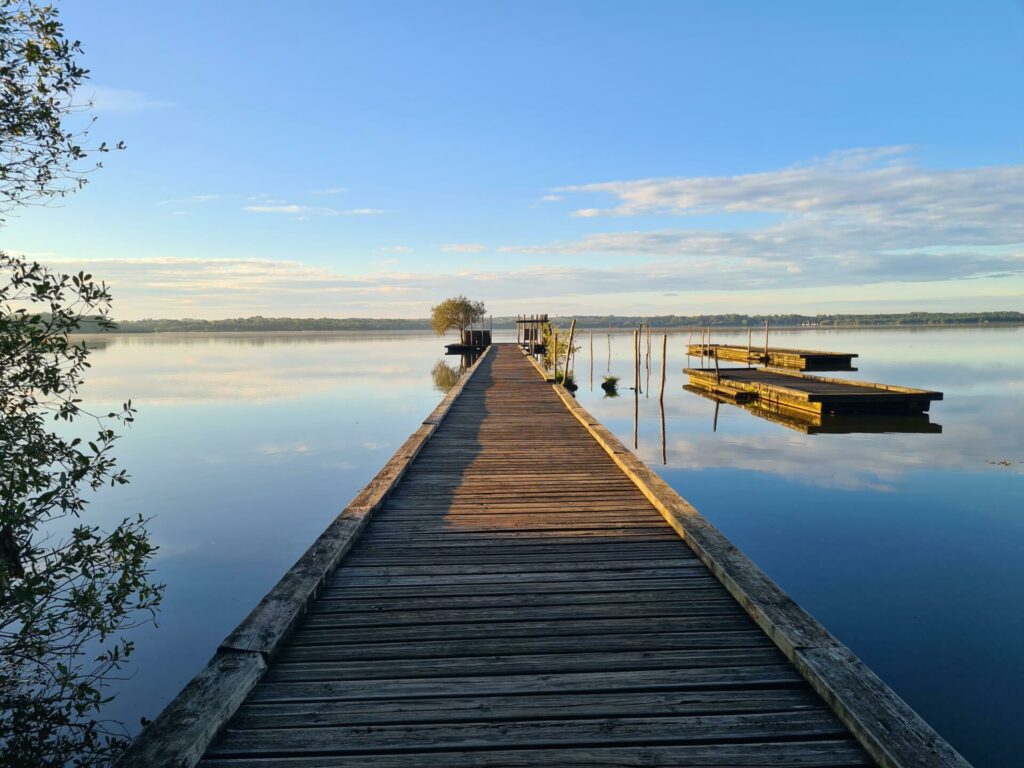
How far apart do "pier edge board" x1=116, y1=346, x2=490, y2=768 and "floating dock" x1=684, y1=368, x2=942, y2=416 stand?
18.2 m

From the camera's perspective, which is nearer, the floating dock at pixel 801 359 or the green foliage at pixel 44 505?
the green foliage at pixel 44 505

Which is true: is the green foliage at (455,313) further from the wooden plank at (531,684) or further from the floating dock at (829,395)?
the wooden plank at (531,684)

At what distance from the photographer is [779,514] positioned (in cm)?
1003

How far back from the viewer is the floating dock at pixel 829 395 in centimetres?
1941

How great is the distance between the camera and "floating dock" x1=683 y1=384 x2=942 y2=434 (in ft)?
58.2

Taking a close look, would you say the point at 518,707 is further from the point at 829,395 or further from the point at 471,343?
the point at 471,343

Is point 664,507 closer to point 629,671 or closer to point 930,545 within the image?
point 629,671

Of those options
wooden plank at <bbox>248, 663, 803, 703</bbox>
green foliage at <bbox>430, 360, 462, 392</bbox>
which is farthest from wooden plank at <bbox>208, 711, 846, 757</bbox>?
green foliage at <bbox>430, 360, 462, 392</bbox>

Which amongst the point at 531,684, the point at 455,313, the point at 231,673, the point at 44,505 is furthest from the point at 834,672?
the point at 455,313

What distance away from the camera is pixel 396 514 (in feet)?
18.9

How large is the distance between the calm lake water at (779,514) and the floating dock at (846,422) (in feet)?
1.77

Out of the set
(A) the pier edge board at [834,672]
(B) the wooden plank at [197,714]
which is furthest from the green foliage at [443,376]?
(B) the wooden plank at [197,714]

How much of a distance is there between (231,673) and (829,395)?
19.7m

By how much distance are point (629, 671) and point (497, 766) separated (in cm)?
87
